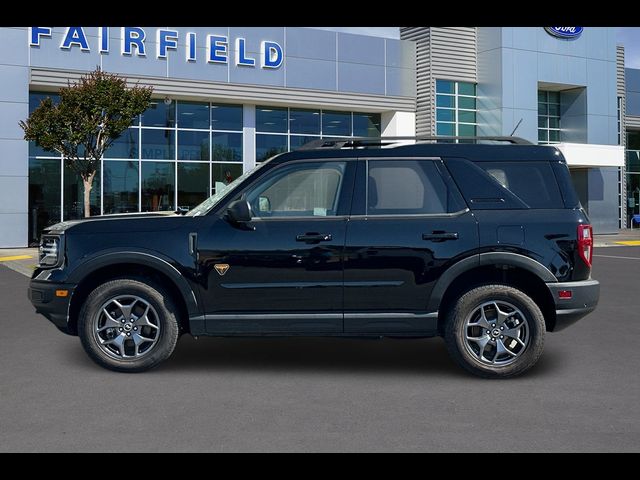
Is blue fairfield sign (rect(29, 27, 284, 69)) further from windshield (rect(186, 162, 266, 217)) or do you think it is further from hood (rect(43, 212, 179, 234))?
windshield (rect(186, 162, 266, 217))

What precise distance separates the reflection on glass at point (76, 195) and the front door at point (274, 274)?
1877cm

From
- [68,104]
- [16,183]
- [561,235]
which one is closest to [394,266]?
[561,235]

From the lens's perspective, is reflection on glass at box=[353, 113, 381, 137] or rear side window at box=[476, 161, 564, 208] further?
reflection on glass at box=[353, 113, 381, 137]

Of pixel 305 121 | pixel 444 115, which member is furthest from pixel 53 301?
pixel 444 115

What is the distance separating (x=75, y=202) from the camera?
79.6 ft

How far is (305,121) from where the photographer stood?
91.8 feet

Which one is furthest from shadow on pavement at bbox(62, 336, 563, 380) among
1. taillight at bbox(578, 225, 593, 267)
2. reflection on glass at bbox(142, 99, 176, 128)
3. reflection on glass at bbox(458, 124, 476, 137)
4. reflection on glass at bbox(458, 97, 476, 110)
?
reflection on glass at bbox(458, 97, 476, 110)

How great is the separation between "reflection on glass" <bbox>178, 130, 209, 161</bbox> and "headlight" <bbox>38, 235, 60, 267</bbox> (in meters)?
19.4

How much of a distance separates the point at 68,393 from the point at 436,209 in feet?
10.5

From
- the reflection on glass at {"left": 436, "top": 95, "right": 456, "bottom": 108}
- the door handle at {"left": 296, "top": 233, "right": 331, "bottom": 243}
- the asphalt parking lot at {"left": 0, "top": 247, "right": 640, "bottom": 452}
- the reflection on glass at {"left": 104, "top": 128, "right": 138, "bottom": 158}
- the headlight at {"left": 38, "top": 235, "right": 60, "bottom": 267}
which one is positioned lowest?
the asphalt parking lot at {"left": 0, "top": 247, "right": 640, "bottom": 452}

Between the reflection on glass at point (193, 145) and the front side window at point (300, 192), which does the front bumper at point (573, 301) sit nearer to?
the front side window at point (300, 192)

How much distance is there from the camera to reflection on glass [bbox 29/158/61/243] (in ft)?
77.2

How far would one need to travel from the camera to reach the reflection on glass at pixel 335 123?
2841 centimetres
